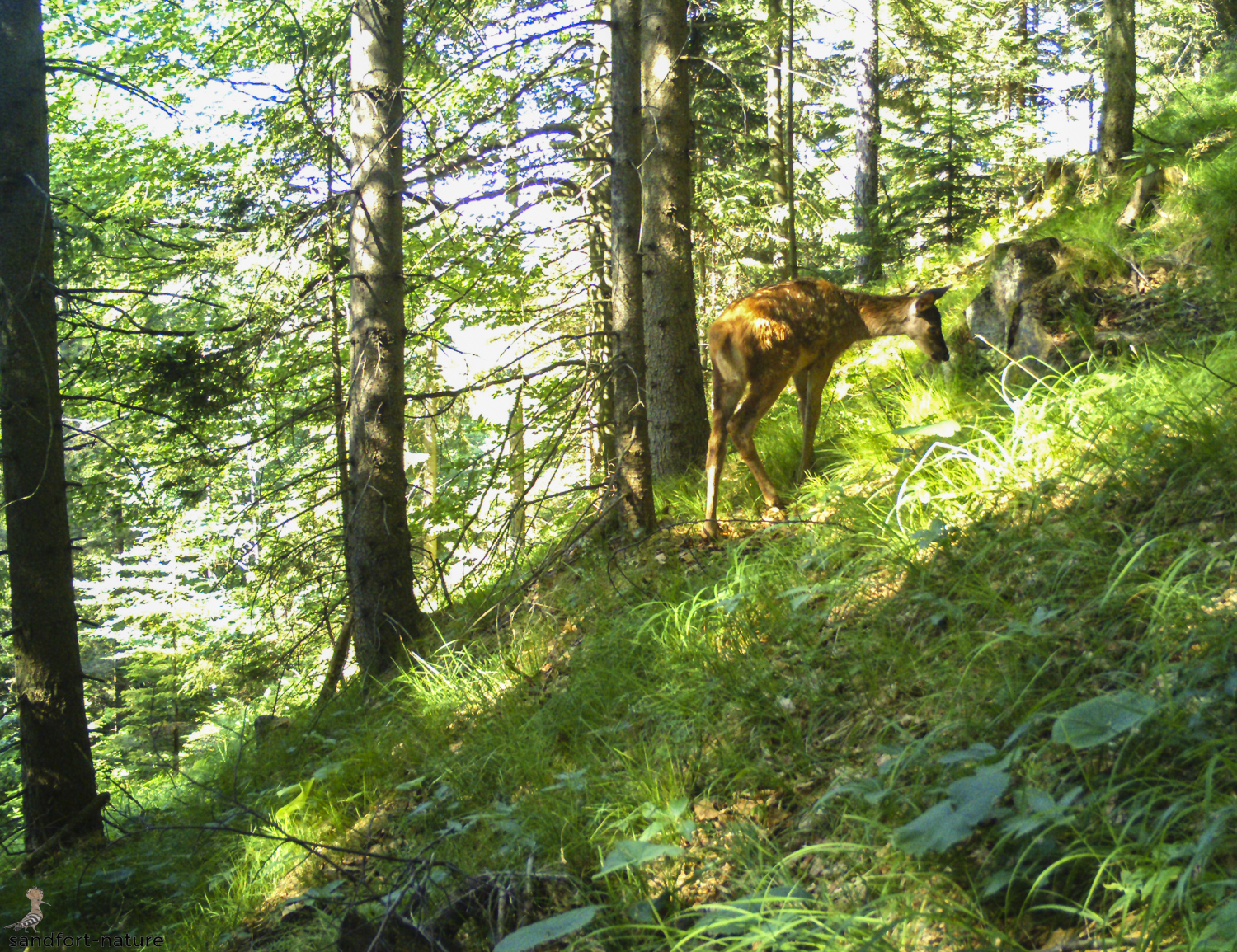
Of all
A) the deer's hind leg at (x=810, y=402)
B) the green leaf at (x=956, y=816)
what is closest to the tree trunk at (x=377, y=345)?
the deer's hind leg at (x=810, y=402)

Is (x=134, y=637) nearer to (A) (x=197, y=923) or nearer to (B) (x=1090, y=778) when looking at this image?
(A) (x=197, y=923)

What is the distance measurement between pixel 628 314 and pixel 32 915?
5.11 m

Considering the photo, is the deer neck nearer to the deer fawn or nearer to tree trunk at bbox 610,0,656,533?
the deer fawn

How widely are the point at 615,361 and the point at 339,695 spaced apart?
367 centimetres

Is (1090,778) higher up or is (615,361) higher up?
(615,361)

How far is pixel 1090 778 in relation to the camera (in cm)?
226

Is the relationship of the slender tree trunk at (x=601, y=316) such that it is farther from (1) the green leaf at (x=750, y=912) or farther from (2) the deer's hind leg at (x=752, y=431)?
(1) the green leaf at (x=750, y=912)

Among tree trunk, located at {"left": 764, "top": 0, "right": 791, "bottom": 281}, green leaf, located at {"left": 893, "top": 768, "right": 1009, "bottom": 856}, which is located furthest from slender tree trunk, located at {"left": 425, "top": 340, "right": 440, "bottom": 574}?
green leaf, located at {"left": 893, "top": 768, "right": 1009, "bottom": 856}

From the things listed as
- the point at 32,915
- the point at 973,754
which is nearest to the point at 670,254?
the point at 973,754

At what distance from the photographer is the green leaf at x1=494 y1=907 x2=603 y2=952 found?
2.03m

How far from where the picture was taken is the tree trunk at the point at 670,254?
269 inches

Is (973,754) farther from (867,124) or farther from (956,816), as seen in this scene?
(867,124)

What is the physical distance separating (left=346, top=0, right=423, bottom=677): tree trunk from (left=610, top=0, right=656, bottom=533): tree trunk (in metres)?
1.80

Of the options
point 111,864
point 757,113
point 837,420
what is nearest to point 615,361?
point 837,420
